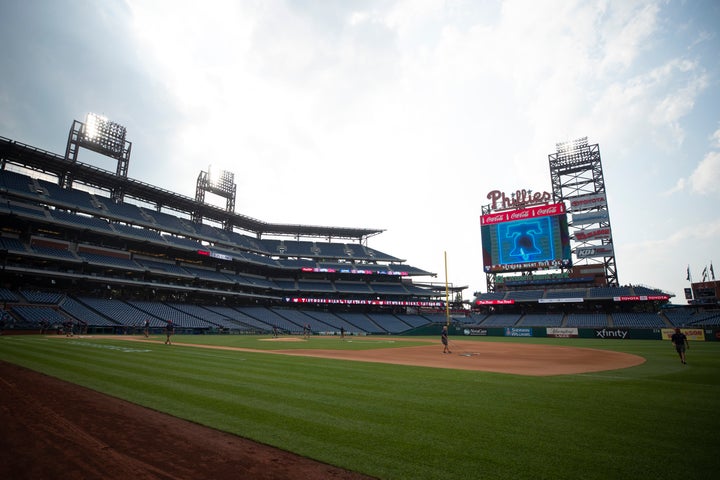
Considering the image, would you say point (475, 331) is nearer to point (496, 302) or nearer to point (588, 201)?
point (496, 302)

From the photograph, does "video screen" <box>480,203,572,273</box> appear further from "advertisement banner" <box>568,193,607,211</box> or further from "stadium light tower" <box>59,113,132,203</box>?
"stadium light tower" <box>59,113,132,203</box>

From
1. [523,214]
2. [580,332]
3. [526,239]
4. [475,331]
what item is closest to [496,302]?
[475,331]

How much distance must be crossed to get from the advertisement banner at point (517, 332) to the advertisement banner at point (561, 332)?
7.94 feet

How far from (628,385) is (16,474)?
45.2 ft

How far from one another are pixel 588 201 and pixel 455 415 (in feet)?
198

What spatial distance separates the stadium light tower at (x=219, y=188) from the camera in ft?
213

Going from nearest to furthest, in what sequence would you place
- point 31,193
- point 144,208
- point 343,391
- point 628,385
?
point 343,391 → point 628,385 → point 31,193 → point 144,208

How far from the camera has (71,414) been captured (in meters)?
6.85

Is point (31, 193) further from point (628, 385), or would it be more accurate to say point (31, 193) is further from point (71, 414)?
point (628, 385)

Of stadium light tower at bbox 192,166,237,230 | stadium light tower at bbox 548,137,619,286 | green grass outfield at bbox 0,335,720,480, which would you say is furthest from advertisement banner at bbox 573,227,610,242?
stadium light tower at bbox 192,166,237,230

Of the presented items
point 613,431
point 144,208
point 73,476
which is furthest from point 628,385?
point 144,208

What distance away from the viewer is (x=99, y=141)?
163 ft

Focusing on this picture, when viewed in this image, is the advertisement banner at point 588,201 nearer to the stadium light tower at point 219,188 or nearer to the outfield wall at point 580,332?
the outfield wall at point 580,332

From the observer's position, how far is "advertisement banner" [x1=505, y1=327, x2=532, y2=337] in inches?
1911
